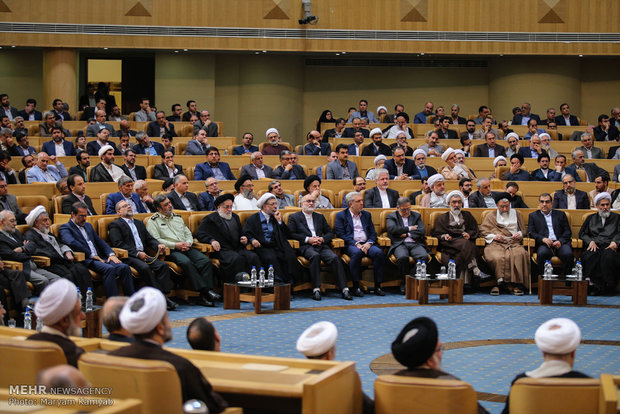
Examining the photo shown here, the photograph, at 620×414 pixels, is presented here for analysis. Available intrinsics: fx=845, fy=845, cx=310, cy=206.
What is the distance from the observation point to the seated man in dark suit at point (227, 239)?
9.52 meters

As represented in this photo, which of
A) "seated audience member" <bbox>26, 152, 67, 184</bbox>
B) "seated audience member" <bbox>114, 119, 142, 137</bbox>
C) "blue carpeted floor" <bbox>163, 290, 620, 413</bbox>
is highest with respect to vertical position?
"seated audience member" <bbox>114, 119, 142, 137</bbox>

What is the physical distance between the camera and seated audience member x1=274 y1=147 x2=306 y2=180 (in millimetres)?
12430

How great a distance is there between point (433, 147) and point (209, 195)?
4.86m

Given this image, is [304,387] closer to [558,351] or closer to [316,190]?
[558,351]

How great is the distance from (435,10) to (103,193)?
961 centimetres

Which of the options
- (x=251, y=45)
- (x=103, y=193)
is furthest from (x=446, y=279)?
(x=251, y=45)

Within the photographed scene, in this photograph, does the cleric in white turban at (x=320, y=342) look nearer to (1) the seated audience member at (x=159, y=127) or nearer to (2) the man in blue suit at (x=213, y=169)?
(2) the man in blue suit at (x=213, y=169)

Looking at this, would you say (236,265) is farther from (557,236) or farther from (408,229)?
(557,236)

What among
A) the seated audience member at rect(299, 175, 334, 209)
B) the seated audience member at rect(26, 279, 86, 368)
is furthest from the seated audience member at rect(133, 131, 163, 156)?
Result: the seated audience member at rect(26, 279, 86, 368)

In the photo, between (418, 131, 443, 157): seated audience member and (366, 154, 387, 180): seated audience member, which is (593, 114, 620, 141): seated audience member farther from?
(366, 154, 387, 180): seated audience member

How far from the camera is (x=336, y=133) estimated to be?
15.8 m

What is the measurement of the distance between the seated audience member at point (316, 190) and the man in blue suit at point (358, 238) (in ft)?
1.68

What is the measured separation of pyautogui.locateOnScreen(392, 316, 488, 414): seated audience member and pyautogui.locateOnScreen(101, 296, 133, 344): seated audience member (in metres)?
1.27

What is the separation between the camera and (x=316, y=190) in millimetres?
10812
